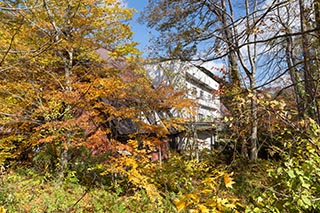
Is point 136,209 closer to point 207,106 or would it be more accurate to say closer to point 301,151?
point 301,151

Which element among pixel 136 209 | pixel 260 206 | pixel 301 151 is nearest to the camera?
pixel 260 206

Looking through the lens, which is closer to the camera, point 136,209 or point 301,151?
point 301,151

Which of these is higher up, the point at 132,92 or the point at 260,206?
the point at 132,92

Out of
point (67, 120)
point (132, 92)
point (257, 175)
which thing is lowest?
point (257, 175)

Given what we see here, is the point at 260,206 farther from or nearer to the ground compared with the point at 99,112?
nearer to the ground

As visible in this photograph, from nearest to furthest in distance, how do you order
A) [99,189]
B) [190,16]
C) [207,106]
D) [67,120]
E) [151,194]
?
[151,194]
[67,120]
[99,189]
[190,16]
[207,106]

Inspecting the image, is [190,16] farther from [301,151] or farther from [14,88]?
[301,151]

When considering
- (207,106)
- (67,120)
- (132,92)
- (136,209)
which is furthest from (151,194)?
(207,106)

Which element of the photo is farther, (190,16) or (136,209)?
(190,16)

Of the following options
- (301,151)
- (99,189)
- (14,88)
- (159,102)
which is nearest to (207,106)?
(159,102)

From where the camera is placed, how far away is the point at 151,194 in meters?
6.47

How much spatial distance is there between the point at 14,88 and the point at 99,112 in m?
2.74

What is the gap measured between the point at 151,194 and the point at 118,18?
Answer: 5.80m

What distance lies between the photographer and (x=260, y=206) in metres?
2.38
